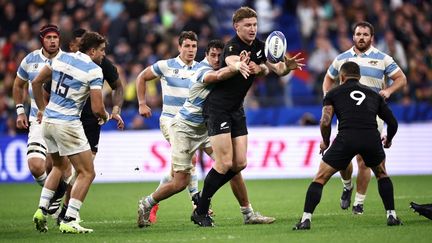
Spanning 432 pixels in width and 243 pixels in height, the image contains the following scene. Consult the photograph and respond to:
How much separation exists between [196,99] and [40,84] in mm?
2004

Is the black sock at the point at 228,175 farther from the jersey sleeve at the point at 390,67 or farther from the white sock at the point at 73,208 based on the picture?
the jersey sleeve at the point at 390,67

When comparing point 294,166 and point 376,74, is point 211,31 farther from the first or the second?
point 376,74

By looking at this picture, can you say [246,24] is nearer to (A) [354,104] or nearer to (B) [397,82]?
(A) [354,104]

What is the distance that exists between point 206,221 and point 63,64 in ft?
8.77

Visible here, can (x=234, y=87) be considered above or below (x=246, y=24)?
below

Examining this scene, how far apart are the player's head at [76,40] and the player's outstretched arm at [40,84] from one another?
121 cm

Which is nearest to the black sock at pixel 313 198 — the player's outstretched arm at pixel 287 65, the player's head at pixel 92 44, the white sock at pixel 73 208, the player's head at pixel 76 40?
the player's outstretched arm at pixel 287 65

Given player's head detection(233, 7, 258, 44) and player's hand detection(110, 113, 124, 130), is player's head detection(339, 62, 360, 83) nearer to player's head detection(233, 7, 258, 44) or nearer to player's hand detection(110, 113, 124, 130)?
player's head detection(233, 7, 258, 44)

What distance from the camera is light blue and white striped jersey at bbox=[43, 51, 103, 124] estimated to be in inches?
468

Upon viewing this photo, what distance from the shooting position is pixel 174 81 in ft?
47.6

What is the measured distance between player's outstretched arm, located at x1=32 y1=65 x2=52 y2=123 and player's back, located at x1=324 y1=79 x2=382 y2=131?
3.56 metres

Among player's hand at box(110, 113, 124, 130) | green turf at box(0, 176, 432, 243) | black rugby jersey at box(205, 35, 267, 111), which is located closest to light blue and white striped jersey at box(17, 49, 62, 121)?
player's hand at box(110, 113, 124, 130)

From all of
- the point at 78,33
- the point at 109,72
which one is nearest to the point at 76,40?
the point at 78,33

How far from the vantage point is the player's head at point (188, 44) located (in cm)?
1423
